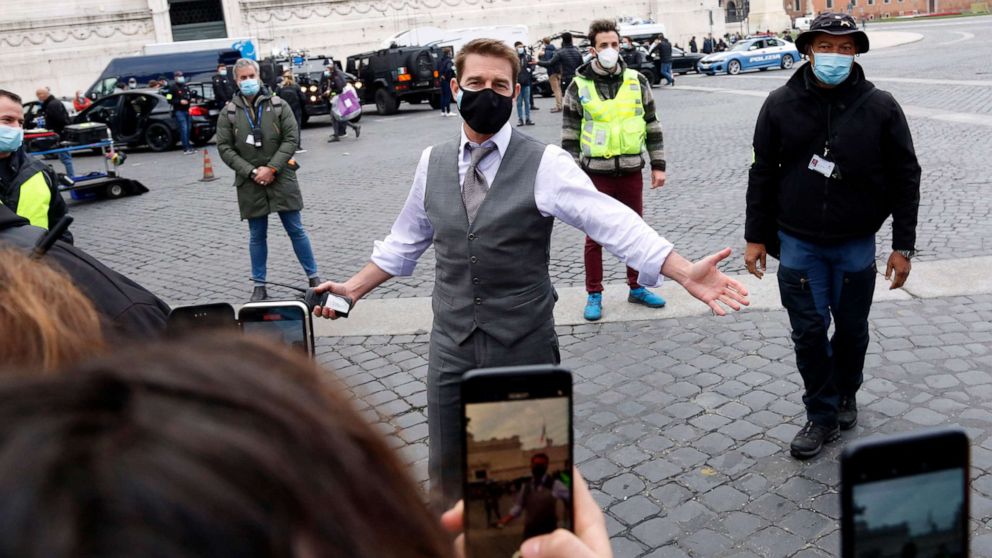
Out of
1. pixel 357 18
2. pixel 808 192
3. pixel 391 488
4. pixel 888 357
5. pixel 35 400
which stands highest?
pixel 357 18

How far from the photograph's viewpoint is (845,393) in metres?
4.39

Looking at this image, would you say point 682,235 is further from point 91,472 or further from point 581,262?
point 91,472

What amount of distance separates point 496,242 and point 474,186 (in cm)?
22

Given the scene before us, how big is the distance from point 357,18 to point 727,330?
4201cm

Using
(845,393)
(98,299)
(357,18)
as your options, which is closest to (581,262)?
(845,393)

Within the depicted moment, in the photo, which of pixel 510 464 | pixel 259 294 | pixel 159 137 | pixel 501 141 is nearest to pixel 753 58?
pixel 159 137

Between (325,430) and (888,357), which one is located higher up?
(325,430)

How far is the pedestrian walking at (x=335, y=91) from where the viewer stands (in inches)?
770

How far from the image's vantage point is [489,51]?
3.35 metres

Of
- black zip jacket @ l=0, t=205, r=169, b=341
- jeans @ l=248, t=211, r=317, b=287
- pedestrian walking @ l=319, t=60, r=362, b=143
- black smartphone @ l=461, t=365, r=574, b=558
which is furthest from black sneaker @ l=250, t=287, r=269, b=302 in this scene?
pedestrian walking @ l=319, t=60, r=362, b=143

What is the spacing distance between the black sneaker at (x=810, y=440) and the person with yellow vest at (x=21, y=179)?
365 centimetres

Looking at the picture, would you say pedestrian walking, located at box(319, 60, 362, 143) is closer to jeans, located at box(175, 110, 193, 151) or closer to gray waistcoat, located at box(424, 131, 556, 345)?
jeans, located at box(175, 110, 193, 151)

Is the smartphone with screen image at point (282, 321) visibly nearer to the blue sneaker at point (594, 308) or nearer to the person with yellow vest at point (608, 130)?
the person with yellow vest at point (608, 130)

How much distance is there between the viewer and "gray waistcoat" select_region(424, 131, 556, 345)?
9.99 ft
